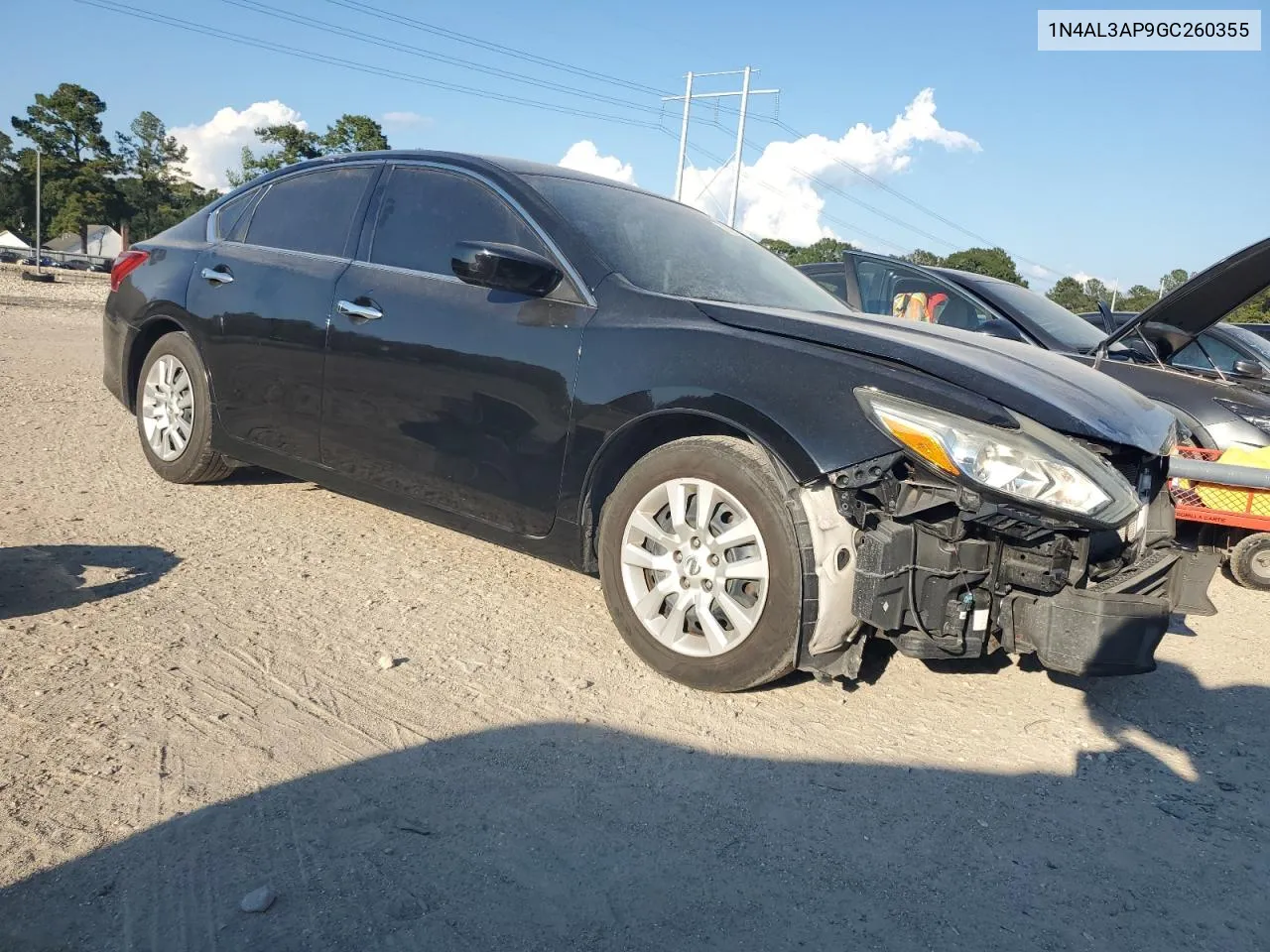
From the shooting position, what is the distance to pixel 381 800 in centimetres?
248

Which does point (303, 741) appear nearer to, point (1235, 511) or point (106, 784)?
point (106, 784)

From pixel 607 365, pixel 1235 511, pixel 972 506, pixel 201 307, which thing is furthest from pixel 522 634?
pixel 1235 511

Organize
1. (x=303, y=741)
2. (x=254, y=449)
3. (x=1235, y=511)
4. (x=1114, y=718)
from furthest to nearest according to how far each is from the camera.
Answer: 1. (x=1235, y=511)
2. (x=254, y=449)
3. (x=1114, y=718)
4. (x=303, y=741)

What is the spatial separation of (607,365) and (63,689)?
1.96 metres

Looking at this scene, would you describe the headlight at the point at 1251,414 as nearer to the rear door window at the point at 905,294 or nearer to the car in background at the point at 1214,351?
the car in background at the point at 1214,351

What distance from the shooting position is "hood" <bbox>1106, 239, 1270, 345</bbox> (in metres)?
4.48

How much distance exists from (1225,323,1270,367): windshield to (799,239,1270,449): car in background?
726 mm

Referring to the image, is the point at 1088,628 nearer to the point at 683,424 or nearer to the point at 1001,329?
the point at 683,424

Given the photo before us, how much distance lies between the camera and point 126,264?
5.56m

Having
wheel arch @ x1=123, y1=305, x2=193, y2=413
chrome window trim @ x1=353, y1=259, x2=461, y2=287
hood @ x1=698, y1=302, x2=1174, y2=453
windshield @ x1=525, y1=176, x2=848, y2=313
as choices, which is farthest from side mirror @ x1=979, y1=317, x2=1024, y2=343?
wheel arch @ x1=123, y1=305, x2=193, y2=413

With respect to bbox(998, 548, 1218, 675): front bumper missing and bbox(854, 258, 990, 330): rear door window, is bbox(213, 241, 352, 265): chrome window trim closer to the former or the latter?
bbox(998, 548, 1218, 675): front bumper missing

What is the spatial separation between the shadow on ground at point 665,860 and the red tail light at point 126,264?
13.0ft

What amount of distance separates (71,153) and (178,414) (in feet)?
232

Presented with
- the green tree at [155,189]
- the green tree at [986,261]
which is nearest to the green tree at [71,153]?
the green tree at [155,189]
